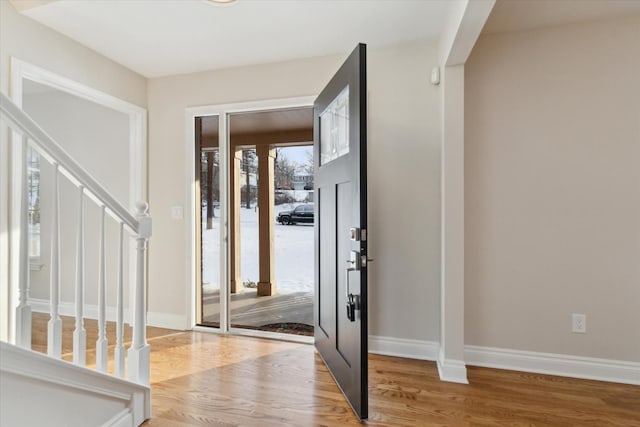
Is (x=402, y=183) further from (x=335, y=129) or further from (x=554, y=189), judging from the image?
(x=554, y=189)

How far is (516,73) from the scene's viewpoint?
245 cm

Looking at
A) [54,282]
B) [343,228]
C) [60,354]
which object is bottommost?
[60,354]

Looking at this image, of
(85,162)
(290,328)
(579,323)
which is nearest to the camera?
(579,323)

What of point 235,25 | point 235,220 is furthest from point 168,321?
point 235,25

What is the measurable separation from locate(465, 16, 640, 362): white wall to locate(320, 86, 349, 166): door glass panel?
96cm

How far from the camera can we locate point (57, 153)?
142 cm

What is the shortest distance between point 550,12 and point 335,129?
1.54 meters

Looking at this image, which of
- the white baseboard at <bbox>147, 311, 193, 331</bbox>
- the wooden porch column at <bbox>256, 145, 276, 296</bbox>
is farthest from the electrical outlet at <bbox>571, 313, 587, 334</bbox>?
the white baseboard at <bbox>147, 311, 193, 331</bbox>

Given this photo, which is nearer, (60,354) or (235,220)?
(60,354)

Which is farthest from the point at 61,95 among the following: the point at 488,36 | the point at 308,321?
the point at 488,36

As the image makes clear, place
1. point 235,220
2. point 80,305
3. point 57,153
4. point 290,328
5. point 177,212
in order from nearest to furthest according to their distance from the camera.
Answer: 1. point 57,153
2. point 80,305
3. point 290,328
4. point 177,212
5. point 235,220

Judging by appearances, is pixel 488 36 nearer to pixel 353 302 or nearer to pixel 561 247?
pixel 561 247

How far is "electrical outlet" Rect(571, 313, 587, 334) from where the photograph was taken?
7.69ft

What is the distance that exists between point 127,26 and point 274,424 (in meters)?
2.75
